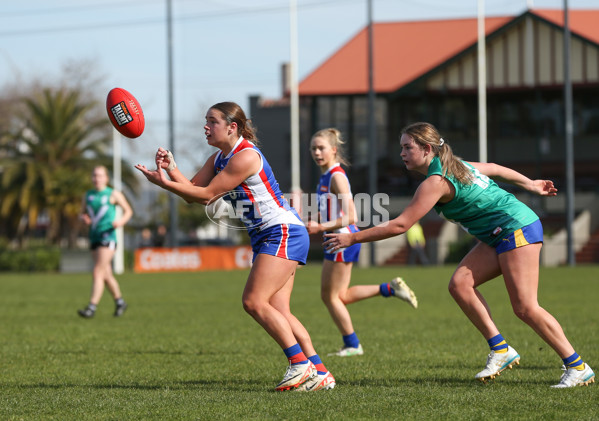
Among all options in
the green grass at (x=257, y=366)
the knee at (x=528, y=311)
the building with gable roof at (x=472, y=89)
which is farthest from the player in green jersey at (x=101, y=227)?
the building with gable roof at (x=472, y=89)

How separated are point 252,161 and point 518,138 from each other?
3796 centimetres

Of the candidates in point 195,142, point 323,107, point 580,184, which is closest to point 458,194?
point 580,184

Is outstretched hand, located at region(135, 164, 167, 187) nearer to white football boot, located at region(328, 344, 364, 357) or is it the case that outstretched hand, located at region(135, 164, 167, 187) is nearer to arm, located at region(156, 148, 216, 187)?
arm, located at region(156, 148, 216, 187)

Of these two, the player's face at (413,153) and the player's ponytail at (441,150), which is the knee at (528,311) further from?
the player's face at (413,153)

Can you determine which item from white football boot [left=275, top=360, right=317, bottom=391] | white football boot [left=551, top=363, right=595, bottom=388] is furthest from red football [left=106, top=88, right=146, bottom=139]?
white football boot [left=551, top=363, right=595, bottom=388]

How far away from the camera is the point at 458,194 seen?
22.3 feet

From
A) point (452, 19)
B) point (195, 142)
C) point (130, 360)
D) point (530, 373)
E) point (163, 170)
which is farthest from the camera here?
point (195, 142)

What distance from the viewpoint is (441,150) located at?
683 centimetres

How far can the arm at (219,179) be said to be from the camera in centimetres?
647

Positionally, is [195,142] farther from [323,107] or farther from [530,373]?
[530,373]

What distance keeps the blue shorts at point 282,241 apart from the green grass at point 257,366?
3.47 ft

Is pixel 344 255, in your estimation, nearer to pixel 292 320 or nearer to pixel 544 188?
pixel 292 320

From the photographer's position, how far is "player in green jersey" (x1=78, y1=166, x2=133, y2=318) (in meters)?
13.6

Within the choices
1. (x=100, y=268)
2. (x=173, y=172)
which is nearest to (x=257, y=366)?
(x=173, y=172)
